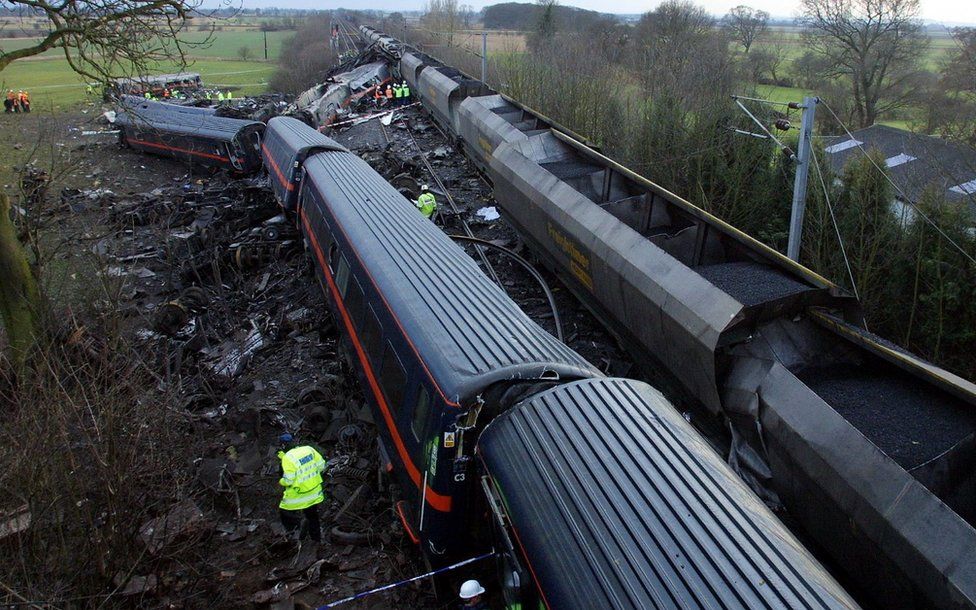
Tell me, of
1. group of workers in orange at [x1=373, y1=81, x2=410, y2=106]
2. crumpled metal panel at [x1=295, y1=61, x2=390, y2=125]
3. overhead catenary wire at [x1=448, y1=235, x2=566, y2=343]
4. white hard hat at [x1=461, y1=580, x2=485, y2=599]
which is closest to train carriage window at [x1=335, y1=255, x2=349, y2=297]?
overhead catenary wire at [x1=448, y1=235, x2=566, y2=343]

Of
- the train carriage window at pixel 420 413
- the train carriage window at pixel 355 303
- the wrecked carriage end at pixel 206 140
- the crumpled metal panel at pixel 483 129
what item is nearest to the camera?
the train carriage window at pixel 420 413

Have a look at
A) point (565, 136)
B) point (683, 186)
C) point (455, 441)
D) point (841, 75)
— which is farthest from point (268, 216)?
point (841, 75)

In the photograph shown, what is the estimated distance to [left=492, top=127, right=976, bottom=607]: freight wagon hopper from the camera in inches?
172

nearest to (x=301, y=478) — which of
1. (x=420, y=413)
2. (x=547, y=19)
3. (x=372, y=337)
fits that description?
(x=420, y=413)

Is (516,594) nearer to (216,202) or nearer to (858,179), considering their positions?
(858,179)

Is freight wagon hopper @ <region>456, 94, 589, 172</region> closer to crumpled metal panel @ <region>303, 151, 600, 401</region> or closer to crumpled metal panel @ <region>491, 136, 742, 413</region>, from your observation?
crumpled metal panel @ <region>491, 136, 742, 413</region>

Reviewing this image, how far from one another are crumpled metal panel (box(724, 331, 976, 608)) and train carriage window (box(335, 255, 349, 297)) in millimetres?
5053

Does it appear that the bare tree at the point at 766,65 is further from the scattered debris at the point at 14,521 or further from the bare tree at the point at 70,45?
the scattered debris at the point at 14,521

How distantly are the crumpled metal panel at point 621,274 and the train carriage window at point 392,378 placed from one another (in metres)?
3.20

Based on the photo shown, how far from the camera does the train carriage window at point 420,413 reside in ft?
16.8

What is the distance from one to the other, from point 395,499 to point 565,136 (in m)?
9.04

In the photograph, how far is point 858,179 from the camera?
10.5 m

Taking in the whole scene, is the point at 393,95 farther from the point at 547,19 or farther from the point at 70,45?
the point at 70,45

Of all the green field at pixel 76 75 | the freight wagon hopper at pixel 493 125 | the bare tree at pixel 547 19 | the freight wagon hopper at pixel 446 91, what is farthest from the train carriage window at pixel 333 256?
the bare tree at pixel 547 19
